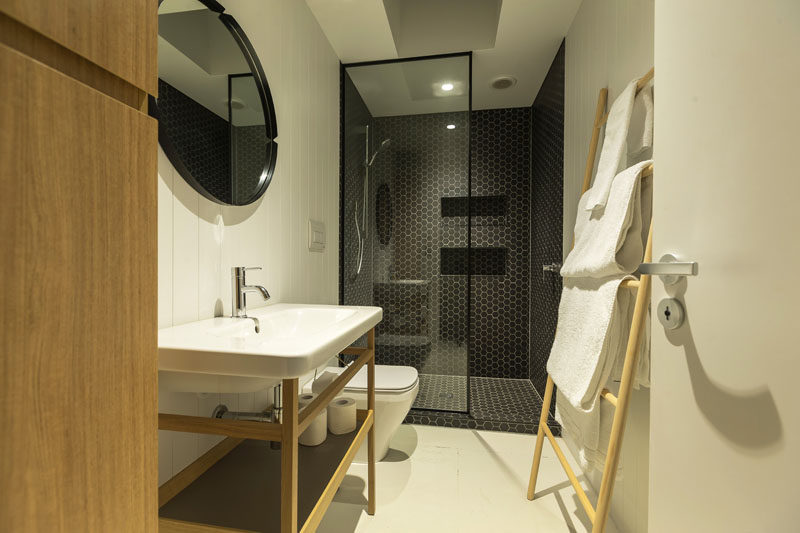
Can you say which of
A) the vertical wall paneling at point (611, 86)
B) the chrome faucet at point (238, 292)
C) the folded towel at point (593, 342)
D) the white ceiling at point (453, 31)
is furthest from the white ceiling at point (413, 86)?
the chrome faucet at point (238, 292)

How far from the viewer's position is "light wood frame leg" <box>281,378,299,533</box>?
2.39ft

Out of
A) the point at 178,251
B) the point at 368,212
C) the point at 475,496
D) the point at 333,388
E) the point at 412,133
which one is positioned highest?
the point at 412,133

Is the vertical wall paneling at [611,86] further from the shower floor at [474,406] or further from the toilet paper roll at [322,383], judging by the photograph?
the toilet paper roll at [322,383]

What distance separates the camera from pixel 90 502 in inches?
13.5

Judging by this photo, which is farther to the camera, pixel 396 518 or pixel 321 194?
pixel 321 194

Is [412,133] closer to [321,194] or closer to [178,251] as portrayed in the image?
[321,194]

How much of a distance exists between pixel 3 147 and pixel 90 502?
1.03ft

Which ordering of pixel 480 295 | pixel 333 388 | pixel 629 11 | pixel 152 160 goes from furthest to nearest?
pixel 480 295 < pixel 629 11 < pixel 333 388 < pixel 152 160

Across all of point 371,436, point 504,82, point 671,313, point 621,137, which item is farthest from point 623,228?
point 504,82

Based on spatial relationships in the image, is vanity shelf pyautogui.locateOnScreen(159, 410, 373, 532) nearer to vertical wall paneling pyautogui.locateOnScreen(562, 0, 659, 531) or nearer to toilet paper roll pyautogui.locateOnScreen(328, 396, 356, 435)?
toilet paper roll pyautogui.locateOnScreen(328, 396, 356, 435)

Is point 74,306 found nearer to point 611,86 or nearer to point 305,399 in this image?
point 305,399

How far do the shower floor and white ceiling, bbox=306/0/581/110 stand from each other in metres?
1.99

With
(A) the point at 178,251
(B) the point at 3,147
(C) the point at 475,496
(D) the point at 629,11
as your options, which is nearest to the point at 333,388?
(A) the point at 178,251

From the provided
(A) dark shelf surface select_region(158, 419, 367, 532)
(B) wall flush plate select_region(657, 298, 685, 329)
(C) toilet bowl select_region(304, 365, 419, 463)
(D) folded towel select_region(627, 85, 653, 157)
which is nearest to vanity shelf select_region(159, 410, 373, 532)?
(A) dark shelf surface select_region(158, 419, 367, 532)
